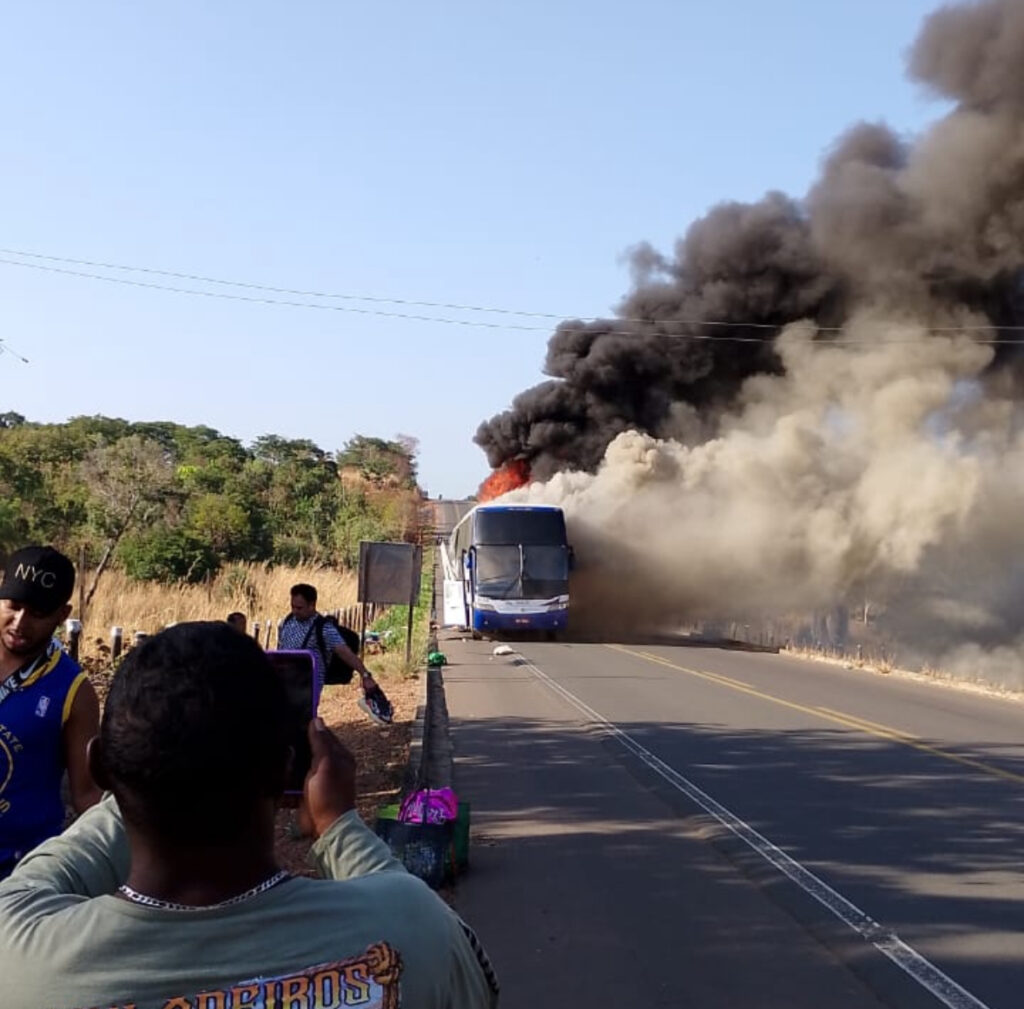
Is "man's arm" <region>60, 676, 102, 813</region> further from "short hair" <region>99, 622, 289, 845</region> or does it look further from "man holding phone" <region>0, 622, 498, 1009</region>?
"short hair" <region>99, 622, 289, 845</region>

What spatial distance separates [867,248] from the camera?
3981 cm

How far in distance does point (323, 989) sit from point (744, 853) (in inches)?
266

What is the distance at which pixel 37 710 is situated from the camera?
351cm

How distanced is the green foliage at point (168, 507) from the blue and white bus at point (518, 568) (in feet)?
17.4

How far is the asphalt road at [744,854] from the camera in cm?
559

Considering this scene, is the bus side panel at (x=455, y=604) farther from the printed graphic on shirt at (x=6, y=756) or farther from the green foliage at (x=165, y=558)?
the printed graphic on shirt at (x=6, y=756)

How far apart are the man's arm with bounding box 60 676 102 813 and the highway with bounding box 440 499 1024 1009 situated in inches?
95.2

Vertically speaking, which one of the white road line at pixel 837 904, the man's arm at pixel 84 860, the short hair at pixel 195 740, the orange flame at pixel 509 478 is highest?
the orange flame at pixel 509 478

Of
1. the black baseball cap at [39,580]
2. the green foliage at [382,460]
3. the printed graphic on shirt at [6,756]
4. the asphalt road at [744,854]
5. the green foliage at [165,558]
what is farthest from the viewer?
the green foliage at [382,460]

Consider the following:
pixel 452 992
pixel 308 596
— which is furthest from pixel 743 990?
pixel 308 596

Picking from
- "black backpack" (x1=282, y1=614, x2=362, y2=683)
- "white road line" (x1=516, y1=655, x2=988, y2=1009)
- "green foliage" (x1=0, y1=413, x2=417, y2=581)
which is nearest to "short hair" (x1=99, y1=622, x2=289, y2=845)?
"white road line" (x1=516, y1=655, x2=988, y2=1009)

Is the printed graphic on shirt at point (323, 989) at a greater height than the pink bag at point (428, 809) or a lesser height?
greater

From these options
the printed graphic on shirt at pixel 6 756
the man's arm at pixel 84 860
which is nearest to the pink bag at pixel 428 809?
the printed graphic on shirt at pixel 6 756

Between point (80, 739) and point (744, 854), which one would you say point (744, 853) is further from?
point (80, 739)
